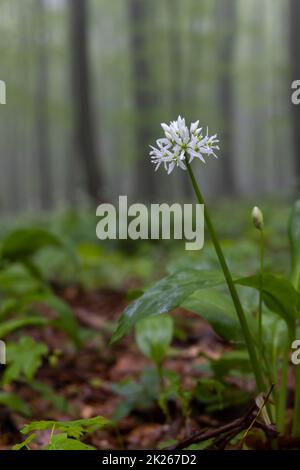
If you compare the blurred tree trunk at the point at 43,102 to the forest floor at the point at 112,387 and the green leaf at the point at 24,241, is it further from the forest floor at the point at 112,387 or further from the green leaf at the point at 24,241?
the green leaf at the point at 24,241

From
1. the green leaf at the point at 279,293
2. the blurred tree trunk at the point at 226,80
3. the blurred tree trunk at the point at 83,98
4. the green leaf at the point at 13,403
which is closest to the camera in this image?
the green leaf at the point at 279,293

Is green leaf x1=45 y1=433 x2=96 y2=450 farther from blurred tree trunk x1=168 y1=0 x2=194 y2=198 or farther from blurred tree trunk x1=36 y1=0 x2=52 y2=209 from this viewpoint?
blurred tree trunk x1=36 y1=0 x2=52 y2=209

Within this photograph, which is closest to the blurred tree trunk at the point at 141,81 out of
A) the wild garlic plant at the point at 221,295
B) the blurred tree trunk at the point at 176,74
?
the blurred tree trunk at the point at 176,74

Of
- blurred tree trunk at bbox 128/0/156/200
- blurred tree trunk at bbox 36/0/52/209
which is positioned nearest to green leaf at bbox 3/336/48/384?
blurred tree trunk at bbox 128/0/156/200

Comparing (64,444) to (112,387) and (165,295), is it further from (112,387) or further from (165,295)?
(112,387)

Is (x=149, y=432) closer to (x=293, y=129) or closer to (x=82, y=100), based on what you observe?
(x=82, y=100)

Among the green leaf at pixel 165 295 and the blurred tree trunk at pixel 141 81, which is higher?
the blurred tree trunk at pixel 141 81

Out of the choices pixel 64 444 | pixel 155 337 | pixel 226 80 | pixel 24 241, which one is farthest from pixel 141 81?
pixel 64 444
